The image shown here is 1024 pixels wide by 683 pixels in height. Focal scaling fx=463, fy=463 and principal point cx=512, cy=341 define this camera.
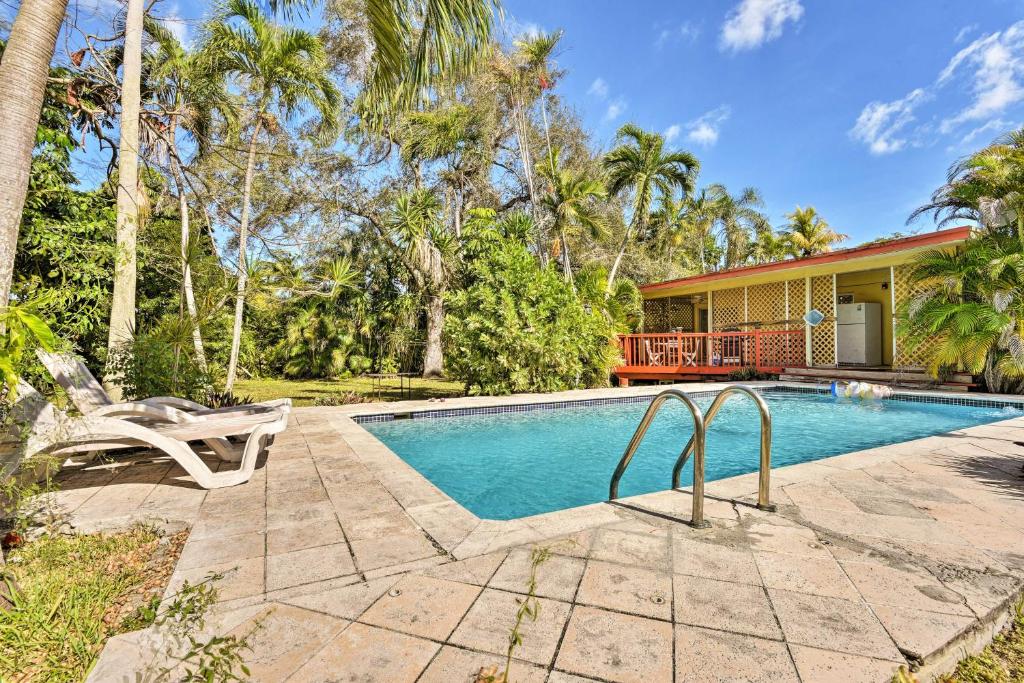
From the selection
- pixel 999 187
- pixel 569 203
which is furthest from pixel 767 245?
pixel 999 187

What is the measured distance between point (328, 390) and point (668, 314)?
13057 millimetres

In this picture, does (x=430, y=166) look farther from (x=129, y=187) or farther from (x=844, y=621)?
(x=844, y=621)

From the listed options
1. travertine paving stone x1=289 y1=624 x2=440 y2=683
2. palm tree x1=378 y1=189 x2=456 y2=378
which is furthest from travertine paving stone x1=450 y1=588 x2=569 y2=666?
palm tree x1=378 y1=189 x2=456 y2=378

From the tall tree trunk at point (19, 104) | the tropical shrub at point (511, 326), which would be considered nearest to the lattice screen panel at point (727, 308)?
the tropical shrub at point (511, 326)

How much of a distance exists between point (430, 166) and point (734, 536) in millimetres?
17940

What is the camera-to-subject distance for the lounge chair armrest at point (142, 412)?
361 centimetres

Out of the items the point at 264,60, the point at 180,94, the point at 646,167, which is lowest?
the point at 264,60

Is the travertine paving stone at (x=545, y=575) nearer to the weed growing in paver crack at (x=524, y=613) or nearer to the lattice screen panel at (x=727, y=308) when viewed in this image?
the weed growing in paver crack at (x=524, y=613)

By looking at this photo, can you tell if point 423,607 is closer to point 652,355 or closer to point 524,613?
point 524,613

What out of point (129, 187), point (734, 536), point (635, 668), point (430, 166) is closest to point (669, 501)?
point (734, 536)

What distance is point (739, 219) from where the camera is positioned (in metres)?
29.1

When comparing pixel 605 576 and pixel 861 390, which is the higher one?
pixel 861 390

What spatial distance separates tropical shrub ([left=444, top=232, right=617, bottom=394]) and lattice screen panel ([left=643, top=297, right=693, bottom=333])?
9061 mm

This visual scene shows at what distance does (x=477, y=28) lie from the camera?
4461mm
